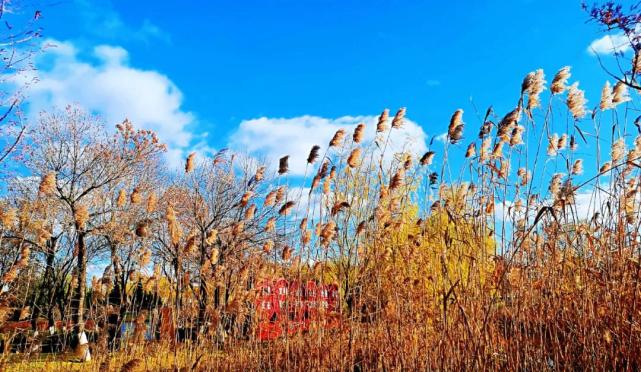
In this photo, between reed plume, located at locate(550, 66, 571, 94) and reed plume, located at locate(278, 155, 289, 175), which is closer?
reed plume, located at locate(550, 66, 571, 94)

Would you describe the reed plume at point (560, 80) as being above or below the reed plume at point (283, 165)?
above

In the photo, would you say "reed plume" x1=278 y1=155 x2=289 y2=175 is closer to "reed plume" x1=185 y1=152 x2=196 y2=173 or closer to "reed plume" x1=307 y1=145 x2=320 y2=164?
"reed plume" x1=307 y1=145 x2=320 y2=164

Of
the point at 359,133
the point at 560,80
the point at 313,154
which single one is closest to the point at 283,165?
the point at 313,154

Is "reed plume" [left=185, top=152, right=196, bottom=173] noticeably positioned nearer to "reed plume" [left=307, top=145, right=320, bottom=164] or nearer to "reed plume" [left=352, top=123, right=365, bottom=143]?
"reed plume" [left=307, top=145, right=320, bottom=164]

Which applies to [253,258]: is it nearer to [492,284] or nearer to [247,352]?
[247,352]

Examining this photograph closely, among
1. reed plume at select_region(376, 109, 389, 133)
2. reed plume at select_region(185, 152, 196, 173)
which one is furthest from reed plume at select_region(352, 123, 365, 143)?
reed plume at select_region(185, 152, 196, 173)

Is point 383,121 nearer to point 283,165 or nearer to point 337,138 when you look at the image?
point 337,138

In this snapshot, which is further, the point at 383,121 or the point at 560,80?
the point at 383,121

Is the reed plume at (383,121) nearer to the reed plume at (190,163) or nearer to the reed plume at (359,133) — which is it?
the reed plume at (359,133)

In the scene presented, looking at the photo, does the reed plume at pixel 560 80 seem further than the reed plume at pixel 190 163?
No

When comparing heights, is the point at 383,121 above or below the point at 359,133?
above

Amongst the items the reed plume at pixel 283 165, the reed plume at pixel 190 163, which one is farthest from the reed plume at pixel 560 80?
the reed plume at pixel 190 163

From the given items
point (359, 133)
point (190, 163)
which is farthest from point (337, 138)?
point (190, 163)

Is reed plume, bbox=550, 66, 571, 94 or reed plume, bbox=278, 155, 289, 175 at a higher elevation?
reed plume, bbox=550, 66, 571, 94
